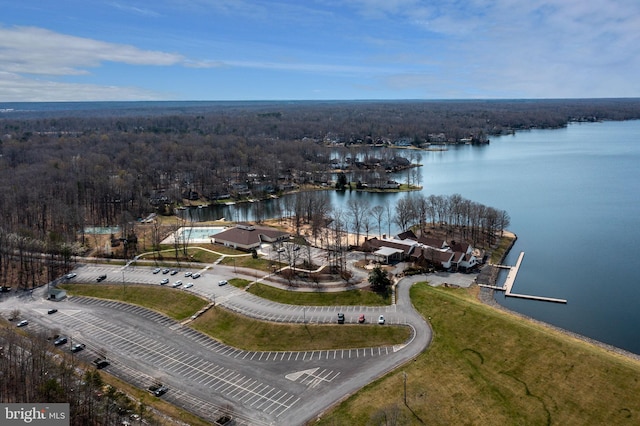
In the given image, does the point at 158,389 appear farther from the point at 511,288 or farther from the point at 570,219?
the point at 570,219

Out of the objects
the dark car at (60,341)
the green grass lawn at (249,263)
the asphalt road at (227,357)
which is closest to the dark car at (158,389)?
the asphalt road at (227,357)

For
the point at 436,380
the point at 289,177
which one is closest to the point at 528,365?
the point at 436,380

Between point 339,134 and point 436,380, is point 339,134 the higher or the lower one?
the higher one

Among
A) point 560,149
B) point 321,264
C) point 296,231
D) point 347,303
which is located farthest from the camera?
point 560,149

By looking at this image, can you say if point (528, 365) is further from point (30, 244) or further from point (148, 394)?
point (30, 244)

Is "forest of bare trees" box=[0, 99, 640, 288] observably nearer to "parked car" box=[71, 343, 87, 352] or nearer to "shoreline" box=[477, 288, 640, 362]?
"parked car" box=[71, 343, 87, 352]

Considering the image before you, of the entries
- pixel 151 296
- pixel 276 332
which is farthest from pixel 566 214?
pixel 151 296

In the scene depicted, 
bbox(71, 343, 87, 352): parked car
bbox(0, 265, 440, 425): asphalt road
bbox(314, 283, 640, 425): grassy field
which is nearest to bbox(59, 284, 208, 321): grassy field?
bbox(0, 265, 440, 425): asphalt road
